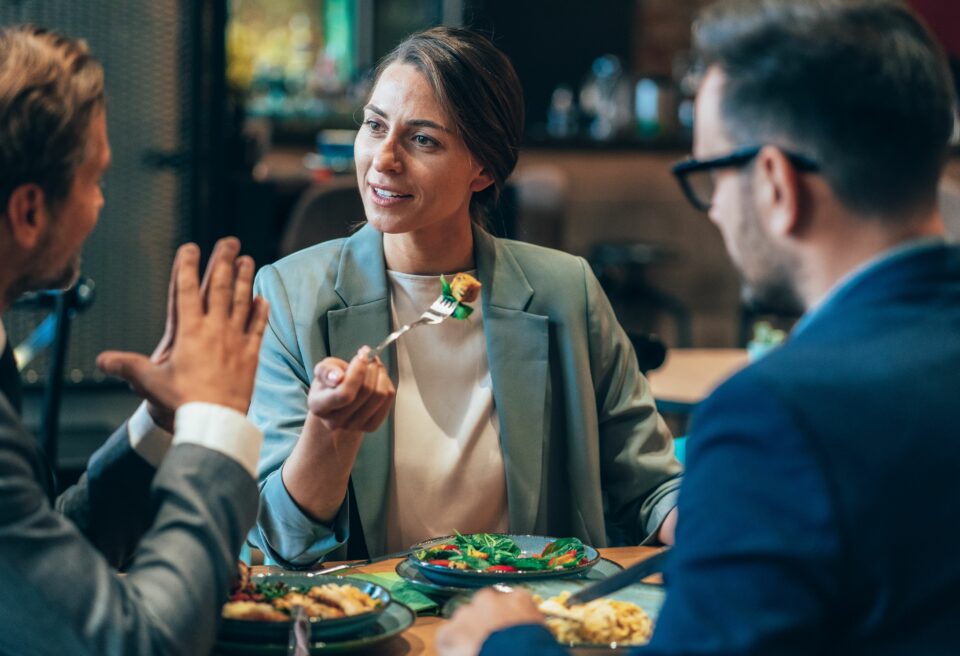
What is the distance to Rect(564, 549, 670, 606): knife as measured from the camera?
133cm

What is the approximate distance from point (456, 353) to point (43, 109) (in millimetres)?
1012

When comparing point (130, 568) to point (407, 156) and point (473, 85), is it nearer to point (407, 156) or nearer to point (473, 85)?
point (407, 156)

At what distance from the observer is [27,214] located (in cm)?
119

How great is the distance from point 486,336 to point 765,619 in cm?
121

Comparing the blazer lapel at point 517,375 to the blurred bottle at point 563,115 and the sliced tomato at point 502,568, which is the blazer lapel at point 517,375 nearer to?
the sliced tomato at point 502,568

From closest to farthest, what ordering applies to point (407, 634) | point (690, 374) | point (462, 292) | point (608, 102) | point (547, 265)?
1. point (407, 634)
2. point (462, 292)
3. point (547, 265)
4. point (690, 374)
5. point (608, 102)

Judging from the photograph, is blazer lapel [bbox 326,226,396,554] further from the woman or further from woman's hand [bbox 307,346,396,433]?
woman's hand [bbox 307,346,396,433]

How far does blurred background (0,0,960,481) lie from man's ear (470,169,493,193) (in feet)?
0.83

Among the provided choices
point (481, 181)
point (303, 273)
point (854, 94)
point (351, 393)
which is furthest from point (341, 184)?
point (854, 94)

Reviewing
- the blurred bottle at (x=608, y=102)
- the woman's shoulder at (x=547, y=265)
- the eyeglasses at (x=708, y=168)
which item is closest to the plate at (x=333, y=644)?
the eyeglasses at (x=708, y=168)

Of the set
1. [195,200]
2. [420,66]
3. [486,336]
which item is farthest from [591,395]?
[195,200]

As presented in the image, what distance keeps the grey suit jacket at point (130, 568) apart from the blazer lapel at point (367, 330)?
0.71 metres

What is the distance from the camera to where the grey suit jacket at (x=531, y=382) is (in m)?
1.98

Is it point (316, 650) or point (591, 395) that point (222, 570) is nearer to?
point (316, 650)
